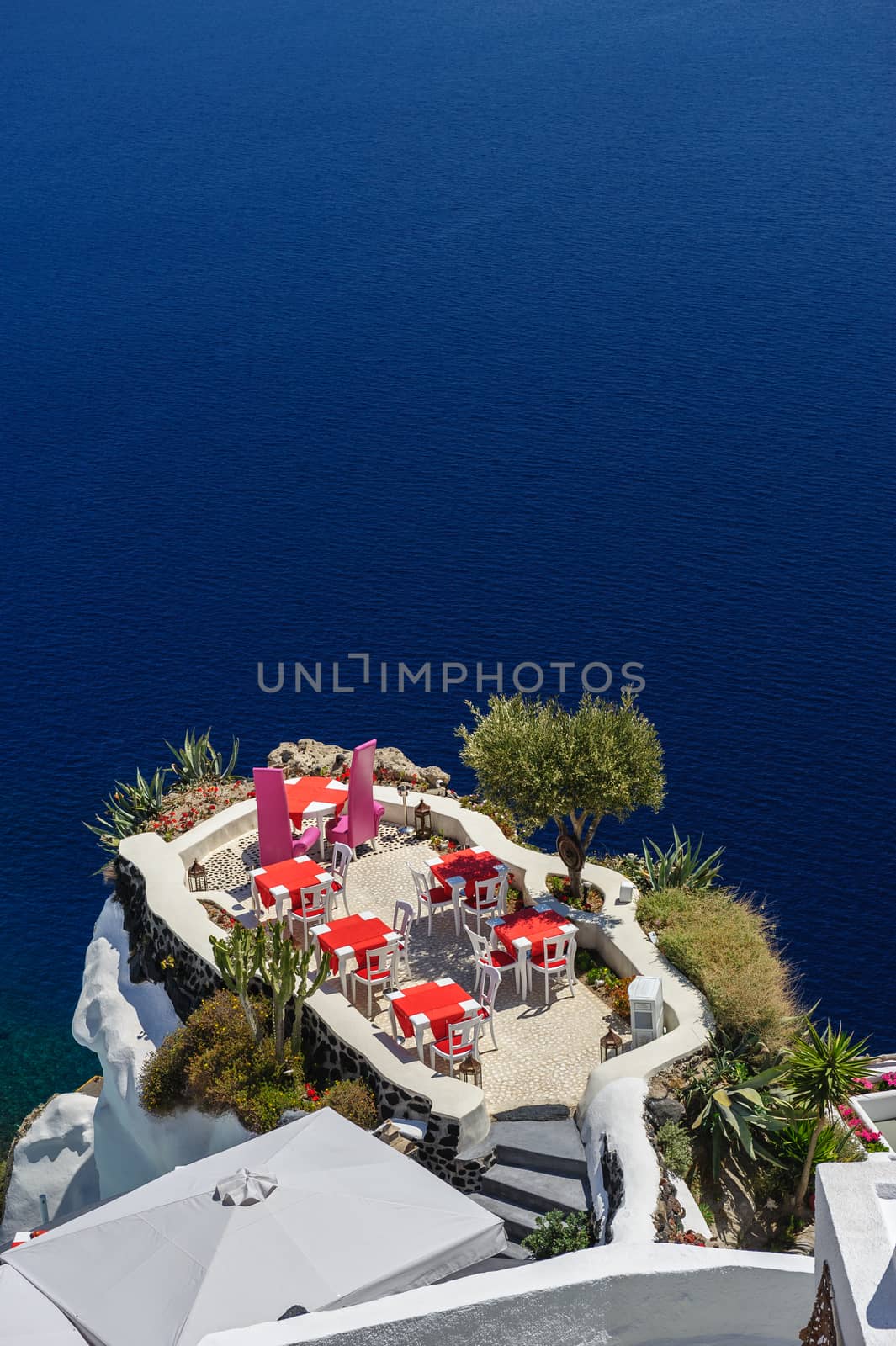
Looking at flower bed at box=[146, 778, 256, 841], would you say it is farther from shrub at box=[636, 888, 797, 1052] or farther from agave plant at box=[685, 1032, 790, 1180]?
agave plant at box=[685, 1032, 790, 1180]

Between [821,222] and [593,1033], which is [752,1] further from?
[593,1033]

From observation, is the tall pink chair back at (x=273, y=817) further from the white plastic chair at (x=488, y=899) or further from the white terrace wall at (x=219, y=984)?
the white plastic chair at (x=488, y=899)

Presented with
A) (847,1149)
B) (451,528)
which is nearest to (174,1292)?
(847,1149)

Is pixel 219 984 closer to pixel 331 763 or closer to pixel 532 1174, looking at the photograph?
pixel 532 1174

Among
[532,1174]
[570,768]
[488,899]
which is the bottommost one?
[532,1174]

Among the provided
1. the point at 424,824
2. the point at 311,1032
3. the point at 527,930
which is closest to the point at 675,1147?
the point at 527,930

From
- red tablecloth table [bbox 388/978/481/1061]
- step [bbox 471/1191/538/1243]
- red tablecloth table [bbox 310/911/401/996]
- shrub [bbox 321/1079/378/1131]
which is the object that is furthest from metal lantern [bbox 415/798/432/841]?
step [bbox 471/1191/538/1243]
